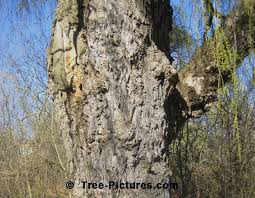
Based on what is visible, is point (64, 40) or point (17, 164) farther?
point (17, 164)

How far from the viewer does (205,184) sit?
20.6 ft

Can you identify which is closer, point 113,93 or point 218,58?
point 113,93

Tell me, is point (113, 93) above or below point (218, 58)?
below

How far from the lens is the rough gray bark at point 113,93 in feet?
8.10

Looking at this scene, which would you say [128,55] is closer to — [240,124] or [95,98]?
[95,98]

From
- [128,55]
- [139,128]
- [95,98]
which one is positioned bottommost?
[139,128]

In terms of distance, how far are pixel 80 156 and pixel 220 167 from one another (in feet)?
13.3

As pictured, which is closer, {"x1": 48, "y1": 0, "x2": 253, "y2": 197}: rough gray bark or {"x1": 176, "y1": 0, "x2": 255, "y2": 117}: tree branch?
{"x1": 48, "y1": 0, "x2": 253, "y2": 197}: rough gray bark

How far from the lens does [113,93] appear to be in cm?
248

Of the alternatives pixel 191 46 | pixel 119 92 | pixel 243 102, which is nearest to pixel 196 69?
pixel 191 46

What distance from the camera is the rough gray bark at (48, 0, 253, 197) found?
8.10ft

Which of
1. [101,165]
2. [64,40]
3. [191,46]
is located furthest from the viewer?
[191,46]

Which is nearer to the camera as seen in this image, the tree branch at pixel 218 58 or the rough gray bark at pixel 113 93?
the rough gray bark at pixel 113 93

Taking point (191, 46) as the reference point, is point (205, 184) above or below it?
below
